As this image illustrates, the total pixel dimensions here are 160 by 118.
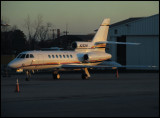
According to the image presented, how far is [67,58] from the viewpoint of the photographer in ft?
110

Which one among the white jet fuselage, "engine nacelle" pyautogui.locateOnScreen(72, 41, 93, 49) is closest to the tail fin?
"engine nacelle" pyautogui.locateOnScreen(72, 41, 93, 49)

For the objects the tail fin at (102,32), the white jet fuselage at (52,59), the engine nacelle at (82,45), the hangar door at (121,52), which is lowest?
the hangar door at (121,52)

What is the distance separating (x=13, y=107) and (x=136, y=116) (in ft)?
15.1

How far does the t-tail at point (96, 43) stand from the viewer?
115 feet

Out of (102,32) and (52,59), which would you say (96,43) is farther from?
(52,59)

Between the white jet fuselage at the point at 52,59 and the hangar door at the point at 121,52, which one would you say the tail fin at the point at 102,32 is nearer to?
the white jet fuselage at the point at 52,59

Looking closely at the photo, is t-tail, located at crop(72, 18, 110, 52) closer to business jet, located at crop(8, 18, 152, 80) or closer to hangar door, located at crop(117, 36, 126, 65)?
business jet, located at crop(8, 18, 152, 80)

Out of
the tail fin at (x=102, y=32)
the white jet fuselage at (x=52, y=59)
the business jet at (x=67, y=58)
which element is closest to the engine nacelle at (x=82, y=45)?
the business jet at (x=67, y=58)

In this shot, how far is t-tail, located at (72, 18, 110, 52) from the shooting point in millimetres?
35062

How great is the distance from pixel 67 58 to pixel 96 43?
340 cm

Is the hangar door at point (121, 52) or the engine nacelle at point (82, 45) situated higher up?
the engine nacelle at point (82, 45)

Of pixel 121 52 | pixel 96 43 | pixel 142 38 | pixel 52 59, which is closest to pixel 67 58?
pixel 52 59

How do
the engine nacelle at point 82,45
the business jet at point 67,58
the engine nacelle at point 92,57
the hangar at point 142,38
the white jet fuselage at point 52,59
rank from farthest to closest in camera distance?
A: the hangar at point 142,38 → the engine nacelle at point 82,45 → the engine nacelle at point 92,57 → the business jet at point 67,58 → the white jet fuselage at point 52,59

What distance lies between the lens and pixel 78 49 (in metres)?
35.2
